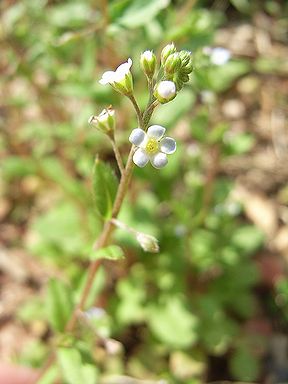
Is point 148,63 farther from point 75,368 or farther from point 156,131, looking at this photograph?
point 75,368

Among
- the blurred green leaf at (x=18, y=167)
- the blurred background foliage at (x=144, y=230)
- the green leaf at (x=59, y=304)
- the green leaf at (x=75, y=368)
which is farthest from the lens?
the blurred green leaf at (x=18, y=167)

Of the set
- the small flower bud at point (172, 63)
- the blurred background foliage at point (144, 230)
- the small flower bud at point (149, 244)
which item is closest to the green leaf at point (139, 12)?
the blurred background foliage at point (144, 230)

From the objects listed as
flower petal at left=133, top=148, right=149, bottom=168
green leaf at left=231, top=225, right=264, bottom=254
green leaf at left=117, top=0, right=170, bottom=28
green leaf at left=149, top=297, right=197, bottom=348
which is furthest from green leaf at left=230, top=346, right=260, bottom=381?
flower petal at left=133, top=148, right=149, bottom=168

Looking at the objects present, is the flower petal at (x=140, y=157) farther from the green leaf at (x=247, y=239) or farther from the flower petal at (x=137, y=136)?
the green leaf at (x=247, y=239)

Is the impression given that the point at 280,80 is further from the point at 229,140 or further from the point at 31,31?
the point at 31,31

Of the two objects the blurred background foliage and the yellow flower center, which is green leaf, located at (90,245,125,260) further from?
the blurred background foliage

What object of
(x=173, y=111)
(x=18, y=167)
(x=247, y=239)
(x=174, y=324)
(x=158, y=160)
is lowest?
(x=174, y=324)

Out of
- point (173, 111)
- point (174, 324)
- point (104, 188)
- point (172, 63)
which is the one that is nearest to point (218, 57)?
point (173, 111)
